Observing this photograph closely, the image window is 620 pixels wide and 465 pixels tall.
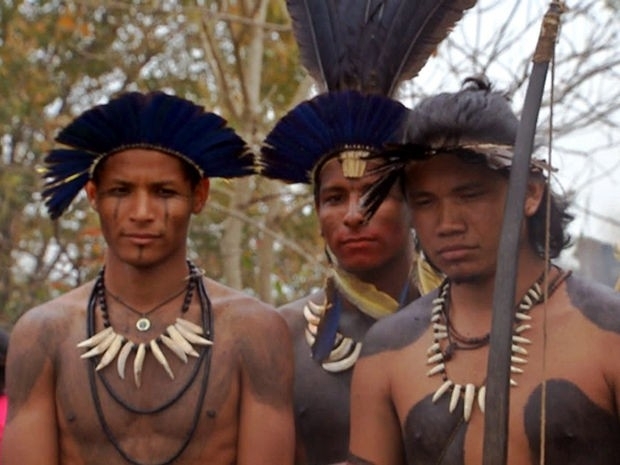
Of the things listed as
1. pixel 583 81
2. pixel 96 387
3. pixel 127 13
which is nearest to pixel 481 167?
pixel 96 387

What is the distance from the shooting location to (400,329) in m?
5.18

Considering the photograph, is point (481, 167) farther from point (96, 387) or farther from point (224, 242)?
point (224, 242)

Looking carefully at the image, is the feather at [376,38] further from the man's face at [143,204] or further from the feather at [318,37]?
the man's face at [143,204]

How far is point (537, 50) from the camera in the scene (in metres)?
4.29

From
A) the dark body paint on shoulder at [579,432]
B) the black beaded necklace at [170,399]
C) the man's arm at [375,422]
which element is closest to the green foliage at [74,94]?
the black beaded necklace at [170,399]

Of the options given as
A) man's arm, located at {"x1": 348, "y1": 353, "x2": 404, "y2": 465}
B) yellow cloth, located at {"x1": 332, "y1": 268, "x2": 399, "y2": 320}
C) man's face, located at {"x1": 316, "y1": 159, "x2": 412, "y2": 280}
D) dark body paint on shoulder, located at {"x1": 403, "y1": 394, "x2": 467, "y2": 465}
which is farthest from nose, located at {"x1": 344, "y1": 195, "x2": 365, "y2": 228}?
dark body paint on shoulder, located at {"x1": 403, "y1": 394, "x2": 467, "y2": 465}

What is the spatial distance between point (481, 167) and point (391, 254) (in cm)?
123

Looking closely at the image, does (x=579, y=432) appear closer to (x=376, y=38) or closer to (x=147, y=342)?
(x=147, y=342)

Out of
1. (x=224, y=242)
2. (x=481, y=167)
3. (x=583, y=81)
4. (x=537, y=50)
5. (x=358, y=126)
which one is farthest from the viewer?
(x=224, y=242)

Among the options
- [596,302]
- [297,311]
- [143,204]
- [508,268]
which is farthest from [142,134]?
[508,268]

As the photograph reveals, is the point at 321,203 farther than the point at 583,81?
No

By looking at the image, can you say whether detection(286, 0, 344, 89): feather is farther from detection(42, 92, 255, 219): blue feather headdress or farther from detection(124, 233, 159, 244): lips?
detection(124, 233, 159, 244): lips

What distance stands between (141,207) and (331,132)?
33.0 inches

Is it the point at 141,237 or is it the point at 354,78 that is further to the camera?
the point at 354,78
